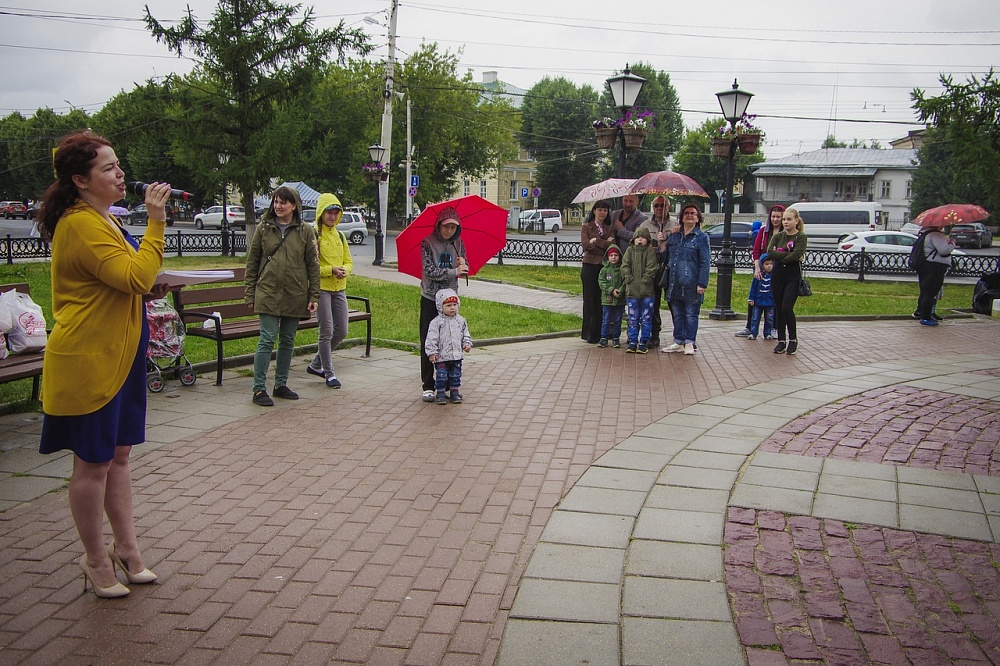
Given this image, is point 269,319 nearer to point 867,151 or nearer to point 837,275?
point 837,275

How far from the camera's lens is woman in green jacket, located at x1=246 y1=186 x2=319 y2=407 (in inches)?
280

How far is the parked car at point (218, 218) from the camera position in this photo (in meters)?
46.8

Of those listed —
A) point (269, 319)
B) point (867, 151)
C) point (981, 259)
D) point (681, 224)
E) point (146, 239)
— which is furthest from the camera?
point (867, 151)

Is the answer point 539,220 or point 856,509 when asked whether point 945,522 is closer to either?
point 856,509

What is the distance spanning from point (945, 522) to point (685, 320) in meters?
5.73

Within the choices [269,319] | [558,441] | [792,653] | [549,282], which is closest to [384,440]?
[558,441]

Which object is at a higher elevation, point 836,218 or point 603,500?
point 836,218

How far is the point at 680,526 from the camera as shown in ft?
14.6

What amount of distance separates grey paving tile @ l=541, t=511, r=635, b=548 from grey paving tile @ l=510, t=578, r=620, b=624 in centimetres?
49

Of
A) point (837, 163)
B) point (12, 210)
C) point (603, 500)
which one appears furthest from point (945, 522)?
point (837, 163)

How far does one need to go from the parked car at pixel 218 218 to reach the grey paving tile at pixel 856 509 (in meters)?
44.8

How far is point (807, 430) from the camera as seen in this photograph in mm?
6473

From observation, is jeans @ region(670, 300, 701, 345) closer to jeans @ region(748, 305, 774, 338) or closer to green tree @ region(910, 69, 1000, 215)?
jeans @ region(748, 305, 774, 338)

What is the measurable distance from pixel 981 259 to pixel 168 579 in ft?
87.4
